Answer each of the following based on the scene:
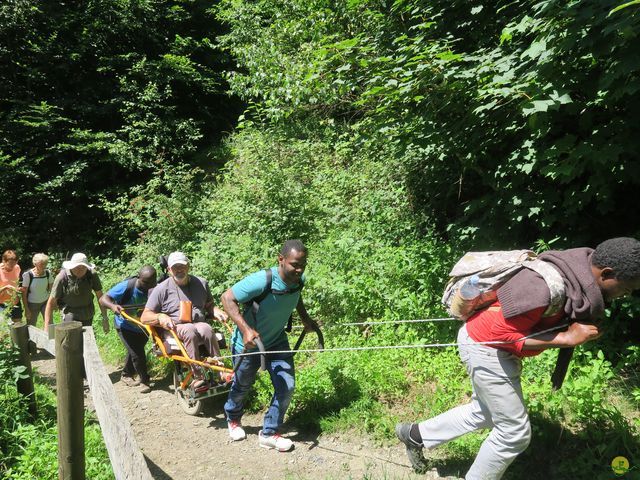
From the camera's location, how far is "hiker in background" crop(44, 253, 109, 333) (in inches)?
248

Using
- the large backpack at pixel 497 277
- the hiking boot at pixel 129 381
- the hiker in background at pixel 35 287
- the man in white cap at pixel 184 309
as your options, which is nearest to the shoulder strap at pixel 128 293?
the man in white cap at pixel 184 309

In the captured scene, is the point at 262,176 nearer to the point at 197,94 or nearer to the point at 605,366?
the point at 605,366

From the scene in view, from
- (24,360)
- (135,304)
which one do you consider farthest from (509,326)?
(135,304)

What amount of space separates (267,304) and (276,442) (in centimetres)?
142

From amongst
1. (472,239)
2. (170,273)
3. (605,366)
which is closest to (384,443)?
(605,366)

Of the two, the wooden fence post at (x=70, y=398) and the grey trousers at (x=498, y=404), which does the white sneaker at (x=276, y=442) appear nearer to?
the wooden fence post at (x=70, y=398)

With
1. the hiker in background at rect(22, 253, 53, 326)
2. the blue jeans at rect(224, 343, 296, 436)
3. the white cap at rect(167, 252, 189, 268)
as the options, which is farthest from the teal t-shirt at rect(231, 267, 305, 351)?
the hiker in background at rect(22, 253, 53, 326)

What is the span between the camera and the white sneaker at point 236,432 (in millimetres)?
4676

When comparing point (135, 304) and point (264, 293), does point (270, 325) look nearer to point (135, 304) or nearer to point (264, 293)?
point (264, 293)

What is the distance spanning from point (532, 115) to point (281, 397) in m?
3.44

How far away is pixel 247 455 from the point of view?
4434 mm

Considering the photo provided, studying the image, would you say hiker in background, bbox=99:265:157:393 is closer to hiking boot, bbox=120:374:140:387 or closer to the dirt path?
hiking boot, bbox=120:374:140:387

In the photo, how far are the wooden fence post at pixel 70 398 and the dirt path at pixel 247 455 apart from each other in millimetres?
1179

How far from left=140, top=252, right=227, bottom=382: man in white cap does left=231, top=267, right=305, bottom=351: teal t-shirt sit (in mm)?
891
